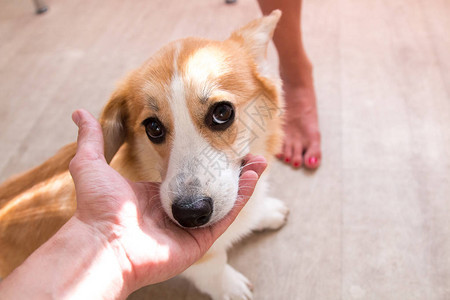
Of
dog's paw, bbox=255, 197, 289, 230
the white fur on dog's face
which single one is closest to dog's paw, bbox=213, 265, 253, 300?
dog's paw, bbox=255, 197, 289, 230

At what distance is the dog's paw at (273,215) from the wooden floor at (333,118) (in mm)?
41

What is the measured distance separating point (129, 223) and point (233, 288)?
24.8 inches

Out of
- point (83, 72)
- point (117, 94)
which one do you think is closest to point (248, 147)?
point (117, 94)

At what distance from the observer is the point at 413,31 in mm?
2545

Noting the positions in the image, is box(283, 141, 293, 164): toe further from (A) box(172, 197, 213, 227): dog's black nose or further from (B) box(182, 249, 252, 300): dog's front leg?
(A) box(172, 197, 213, 227): dog's black nose

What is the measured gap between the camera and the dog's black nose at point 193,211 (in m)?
1.04

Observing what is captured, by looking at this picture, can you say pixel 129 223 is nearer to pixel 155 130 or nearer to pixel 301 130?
pixel 155 130

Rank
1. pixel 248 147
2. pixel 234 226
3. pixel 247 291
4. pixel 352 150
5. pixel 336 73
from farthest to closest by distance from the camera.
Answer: pixel 336 73, pixel 352 150, pixel 247 291, pixel 234 226, pixel 248 147

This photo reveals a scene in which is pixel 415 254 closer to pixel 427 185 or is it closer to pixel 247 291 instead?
pixel 427 185

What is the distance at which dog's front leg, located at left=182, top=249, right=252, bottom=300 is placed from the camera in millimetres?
1382

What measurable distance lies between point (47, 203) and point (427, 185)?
160 centimetres

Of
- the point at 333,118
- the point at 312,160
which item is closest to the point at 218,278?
the point at 312,160

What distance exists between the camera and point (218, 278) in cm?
147

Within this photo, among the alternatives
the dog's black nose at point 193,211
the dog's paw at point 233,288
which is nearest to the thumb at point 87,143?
the dog's black nose at point 193,211
